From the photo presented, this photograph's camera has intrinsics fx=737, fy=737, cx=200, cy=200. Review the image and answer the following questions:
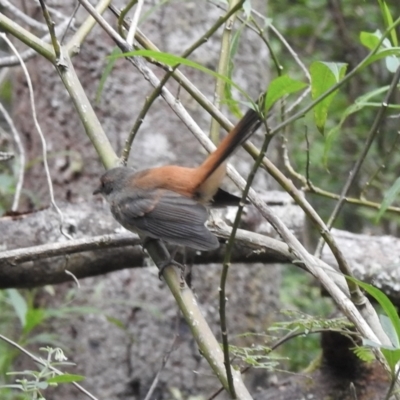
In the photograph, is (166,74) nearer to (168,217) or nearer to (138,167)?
(168,217)

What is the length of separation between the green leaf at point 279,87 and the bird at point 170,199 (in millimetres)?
1026

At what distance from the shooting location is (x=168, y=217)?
9.68ft

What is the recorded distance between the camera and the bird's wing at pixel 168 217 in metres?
2.64

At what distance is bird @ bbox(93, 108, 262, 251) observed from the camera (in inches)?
105

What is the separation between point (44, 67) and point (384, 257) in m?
2.21

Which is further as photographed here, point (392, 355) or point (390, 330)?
point (390, 330)

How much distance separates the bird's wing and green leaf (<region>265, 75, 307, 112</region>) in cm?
118

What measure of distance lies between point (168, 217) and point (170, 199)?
0.36 feet

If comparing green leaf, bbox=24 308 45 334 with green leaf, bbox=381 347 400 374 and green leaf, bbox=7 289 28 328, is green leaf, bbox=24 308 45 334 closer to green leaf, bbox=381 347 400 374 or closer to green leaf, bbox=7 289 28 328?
green leaf, bbox=7 289 28 328

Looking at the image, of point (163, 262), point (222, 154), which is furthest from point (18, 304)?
point (222, 154)

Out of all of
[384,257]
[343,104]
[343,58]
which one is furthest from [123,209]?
[343,58]

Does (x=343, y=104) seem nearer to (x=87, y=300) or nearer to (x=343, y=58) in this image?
(x=343, y=58)

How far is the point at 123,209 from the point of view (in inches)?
118

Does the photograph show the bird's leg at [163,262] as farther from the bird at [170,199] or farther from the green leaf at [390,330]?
the green leaf at [390,330]
